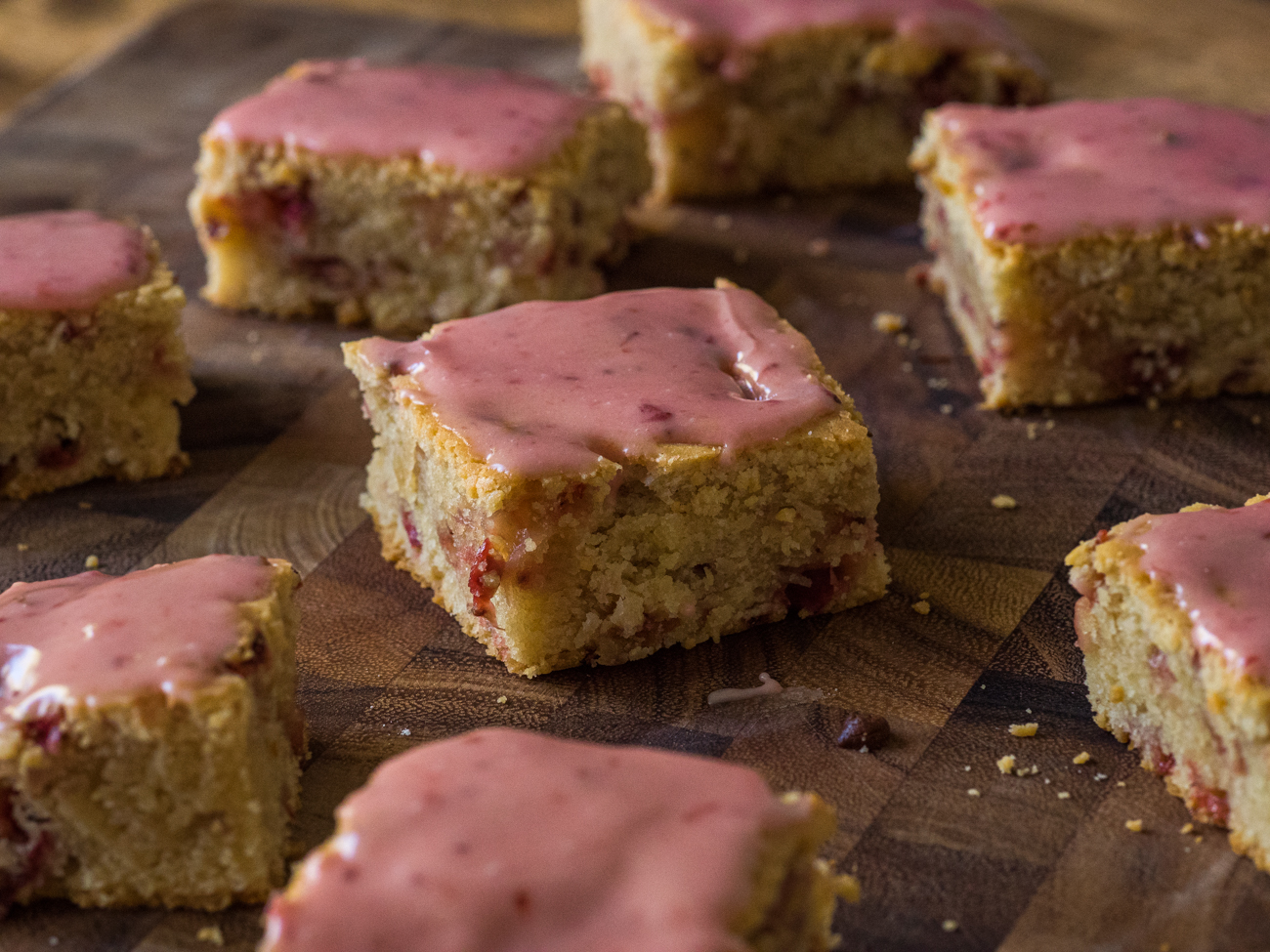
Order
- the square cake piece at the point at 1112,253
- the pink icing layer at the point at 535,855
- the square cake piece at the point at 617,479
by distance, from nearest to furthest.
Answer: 1. the pink icing layer at the point at 535,855
2. the square cake piece at the point at 617,479
3. the square cake piece at the point at 1112,253

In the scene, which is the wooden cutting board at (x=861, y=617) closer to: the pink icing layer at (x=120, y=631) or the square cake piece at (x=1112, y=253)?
the square cake piece at (x=1112, y=253)

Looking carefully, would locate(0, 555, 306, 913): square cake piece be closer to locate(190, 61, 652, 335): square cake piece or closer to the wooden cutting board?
the wooden cutting board

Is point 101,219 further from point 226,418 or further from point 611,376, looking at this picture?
point 611,376

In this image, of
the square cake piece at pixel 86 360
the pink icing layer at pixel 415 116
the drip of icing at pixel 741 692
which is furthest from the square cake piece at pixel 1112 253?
the square cake piece at pixel 86 360

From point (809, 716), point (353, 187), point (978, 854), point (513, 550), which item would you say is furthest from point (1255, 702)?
point (353, 187)

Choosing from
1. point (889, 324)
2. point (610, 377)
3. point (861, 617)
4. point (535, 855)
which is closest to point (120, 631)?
point (535, 855)

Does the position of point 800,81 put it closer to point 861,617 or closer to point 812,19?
point 812,19
